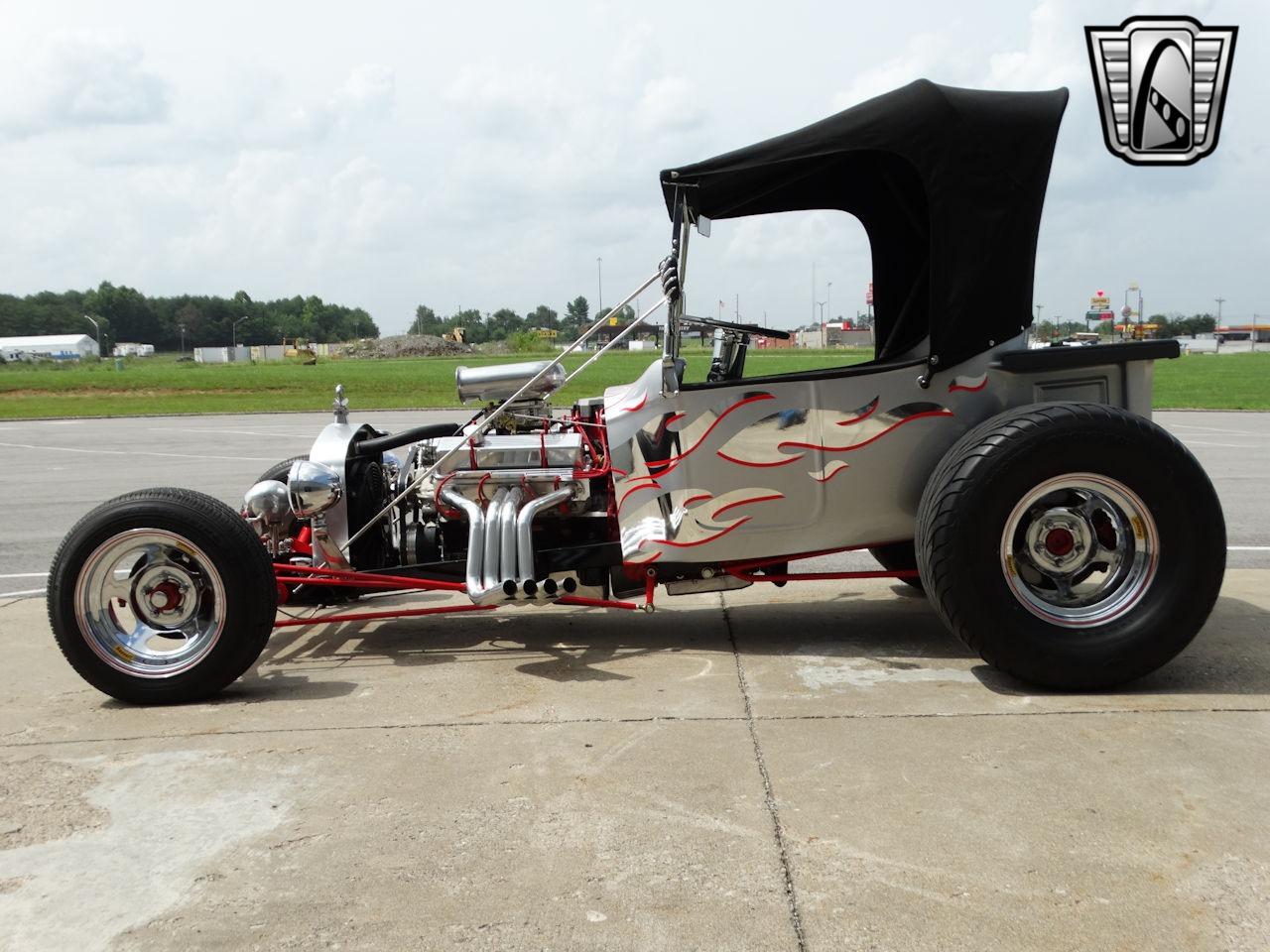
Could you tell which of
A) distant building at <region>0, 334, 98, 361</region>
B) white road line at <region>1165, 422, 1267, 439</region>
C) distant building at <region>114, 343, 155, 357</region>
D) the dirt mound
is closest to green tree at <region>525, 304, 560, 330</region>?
white road line at <region>1165, 422, 1267, 439</region>

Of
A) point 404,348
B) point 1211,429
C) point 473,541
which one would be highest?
point 404,348

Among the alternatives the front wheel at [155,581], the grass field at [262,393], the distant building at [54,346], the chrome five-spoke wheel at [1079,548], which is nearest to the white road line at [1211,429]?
the grass field at [262,393]

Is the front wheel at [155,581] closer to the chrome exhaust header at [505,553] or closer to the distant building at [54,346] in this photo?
the chrome exhaust header at [505,553]

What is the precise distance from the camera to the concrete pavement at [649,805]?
8.93 feet

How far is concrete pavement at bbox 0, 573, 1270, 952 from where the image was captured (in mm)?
2721

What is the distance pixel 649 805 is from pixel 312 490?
2.55 metres

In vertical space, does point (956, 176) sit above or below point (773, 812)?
above

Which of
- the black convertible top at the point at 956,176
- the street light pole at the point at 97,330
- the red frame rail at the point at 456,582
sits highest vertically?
the street light pole at the point at 97,330

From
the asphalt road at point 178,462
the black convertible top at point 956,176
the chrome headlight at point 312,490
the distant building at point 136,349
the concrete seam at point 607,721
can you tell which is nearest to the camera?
the concrete seam at point 607,721

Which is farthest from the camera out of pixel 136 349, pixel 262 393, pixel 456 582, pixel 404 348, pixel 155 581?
pixel 136 349

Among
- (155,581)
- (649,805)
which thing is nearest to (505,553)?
(155,581)

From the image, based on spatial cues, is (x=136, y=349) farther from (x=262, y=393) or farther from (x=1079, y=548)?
→ (x=1079, y=548)

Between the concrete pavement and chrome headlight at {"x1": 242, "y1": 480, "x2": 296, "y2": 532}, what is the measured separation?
2.29 ft

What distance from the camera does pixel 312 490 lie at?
5.18 m
